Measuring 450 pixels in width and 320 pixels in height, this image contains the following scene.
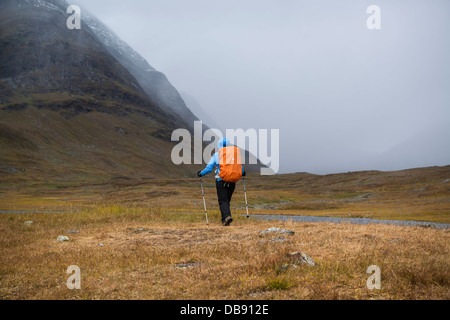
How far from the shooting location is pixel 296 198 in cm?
6003

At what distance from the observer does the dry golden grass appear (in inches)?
205

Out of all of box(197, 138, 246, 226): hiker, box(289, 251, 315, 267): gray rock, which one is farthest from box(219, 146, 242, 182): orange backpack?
box(289, 251, 315, 267): gray rock

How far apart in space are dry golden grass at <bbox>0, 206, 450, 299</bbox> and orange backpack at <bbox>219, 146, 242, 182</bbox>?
290 centimetres

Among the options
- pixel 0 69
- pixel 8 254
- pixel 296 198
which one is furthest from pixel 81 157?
pixel 8 254

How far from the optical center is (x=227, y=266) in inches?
261

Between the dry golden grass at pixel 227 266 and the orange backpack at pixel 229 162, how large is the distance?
290 cm

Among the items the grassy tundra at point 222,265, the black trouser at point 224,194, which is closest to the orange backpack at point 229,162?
the black trouser at point 224,194

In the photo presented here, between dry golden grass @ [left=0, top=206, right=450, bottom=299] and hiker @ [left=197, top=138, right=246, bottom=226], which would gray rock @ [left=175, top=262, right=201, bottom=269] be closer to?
dry golden grass @ [left=0, top=206, right=450, bottom=299]

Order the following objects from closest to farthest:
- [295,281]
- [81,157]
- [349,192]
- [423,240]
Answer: [295,281] < [423,240] < [349,192] < [81,157]

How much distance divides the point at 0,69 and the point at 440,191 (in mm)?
225101

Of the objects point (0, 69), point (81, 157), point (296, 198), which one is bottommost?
point (296, 198)

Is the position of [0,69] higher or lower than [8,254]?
higher
